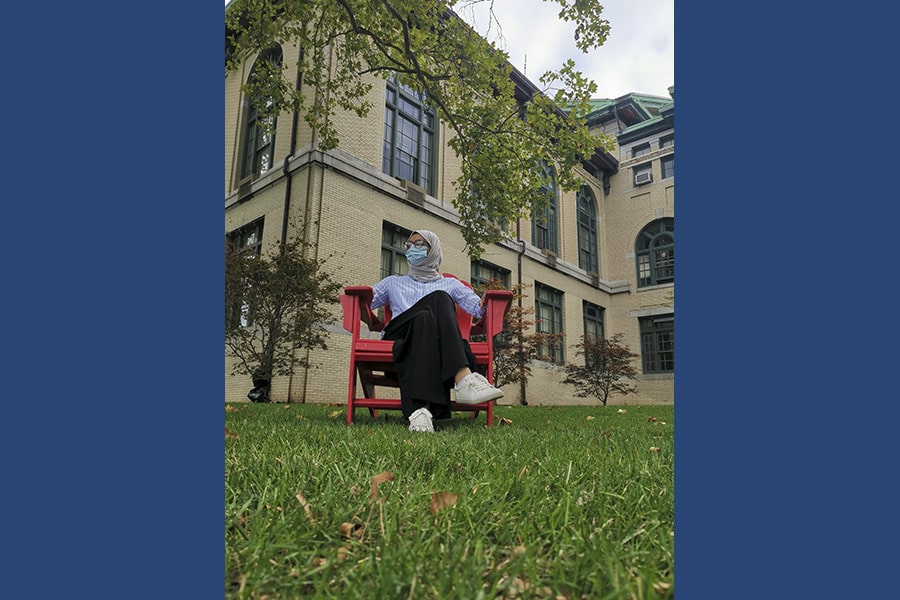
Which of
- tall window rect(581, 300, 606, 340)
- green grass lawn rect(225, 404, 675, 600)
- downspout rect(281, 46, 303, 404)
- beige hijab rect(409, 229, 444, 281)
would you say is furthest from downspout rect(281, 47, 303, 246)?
beige hijab rect(409, 229, 444, 281)

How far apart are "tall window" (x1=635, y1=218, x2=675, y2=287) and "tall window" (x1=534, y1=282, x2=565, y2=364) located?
400mm

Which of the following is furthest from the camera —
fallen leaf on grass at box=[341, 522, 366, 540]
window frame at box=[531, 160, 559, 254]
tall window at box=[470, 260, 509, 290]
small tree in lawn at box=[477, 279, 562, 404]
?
tall window at box=[470, 260, 509, 290]

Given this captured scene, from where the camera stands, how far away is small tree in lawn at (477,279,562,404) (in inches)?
77.3

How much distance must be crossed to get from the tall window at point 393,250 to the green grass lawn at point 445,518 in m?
0.83

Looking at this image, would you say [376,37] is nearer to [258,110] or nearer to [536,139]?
[258,110]

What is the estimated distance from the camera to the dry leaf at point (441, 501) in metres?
1.00

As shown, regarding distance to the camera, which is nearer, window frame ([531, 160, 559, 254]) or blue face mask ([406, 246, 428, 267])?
window frame ([531, 160, 559, 254])

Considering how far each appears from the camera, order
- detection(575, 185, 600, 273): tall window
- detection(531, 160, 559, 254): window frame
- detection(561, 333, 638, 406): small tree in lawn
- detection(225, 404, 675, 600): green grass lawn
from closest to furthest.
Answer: detection(225, 404, 675, 600): green grass lawn < detection(561, 333, 638, 406): small tree in lawn < detection(575, 185, 600, 273): tall window < detection(531, 160, 559, 254): window frame

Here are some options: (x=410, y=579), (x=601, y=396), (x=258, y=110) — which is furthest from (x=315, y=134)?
(x=410, y=579)

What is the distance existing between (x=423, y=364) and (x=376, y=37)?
1505 millimetres

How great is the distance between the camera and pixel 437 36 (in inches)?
63.6

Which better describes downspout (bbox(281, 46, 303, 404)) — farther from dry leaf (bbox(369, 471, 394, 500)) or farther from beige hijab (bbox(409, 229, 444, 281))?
→ beige hijab (bbox(409, 229, 444, 281))

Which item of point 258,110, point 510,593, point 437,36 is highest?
point 437,36

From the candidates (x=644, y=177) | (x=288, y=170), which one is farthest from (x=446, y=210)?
(x=644, y=177)
